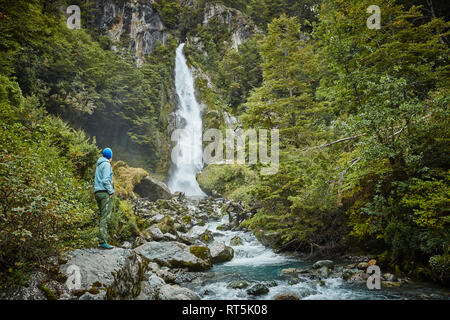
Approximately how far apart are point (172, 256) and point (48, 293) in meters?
4.86

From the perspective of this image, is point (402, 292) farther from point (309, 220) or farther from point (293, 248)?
point (293, 248)

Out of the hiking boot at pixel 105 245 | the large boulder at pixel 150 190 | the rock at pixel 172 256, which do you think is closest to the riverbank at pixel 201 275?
the rock at pixel 172 256

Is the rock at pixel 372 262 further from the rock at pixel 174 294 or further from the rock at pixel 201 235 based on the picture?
the rock at pixel 201 235

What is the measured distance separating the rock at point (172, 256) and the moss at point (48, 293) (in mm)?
4532

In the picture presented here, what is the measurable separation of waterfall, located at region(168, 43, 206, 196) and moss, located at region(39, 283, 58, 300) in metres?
22.6

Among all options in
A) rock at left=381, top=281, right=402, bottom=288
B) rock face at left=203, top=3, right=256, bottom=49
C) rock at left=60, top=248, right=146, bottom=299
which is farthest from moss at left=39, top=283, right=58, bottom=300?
rock face at left=203, top=3, right=256, bottom=49

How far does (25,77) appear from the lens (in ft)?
51.5

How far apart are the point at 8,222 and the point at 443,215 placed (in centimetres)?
772

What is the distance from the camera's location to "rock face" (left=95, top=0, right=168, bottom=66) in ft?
113

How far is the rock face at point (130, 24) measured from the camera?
34375mm

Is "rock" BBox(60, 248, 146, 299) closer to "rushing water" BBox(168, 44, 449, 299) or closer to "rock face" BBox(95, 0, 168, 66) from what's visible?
"rushing water" BBox(168, 44, 449, 299)

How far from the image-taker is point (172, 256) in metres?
7.99

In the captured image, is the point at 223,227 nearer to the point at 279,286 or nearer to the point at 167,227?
the point at 167,227

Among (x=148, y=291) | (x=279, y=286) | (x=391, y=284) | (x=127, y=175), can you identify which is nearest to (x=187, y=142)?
(x=127, y=175)
